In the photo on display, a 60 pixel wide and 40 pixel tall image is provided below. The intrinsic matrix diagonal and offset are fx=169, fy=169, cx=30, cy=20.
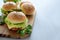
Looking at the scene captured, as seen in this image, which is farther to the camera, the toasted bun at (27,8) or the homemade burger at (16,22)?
the toasted bun at (27,8)

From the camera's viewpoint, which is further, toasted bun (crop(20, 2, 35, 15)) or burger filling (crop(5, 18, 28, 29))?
toasted bun (crop(20, 2, 35, 15))

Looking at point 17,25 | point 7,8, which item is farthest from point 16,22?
point 7,8

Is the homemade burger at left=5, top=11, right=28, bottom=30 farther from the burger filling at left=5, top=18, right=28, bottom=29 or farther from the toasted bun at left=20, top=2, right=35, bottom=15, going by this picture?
the toasted bun at left=20, top=2, right=35, bottom=15

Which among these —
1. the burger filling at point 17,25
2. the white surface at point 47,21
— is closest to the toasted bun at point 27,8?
the white surface at point 47,21

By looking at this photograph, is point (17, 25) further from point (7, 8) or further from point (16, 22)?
point (7, 8)

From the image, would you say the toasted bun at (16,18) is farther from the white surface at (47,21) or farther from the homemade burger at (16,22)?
the white surface at (47,21)

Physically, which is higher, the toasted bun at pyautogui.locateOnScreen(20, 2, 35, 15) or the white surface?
the toasted bun at pyautogui.locateOnScreen(20, 2, 35, 15)

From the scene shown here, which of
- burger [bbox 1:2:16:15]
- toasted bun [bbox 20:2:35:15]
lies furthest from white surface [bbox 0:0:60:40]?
burger [bbox 1:2:16:15]

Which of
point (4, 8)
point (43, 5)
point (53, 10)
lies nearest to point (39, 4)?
point (43, 5)
